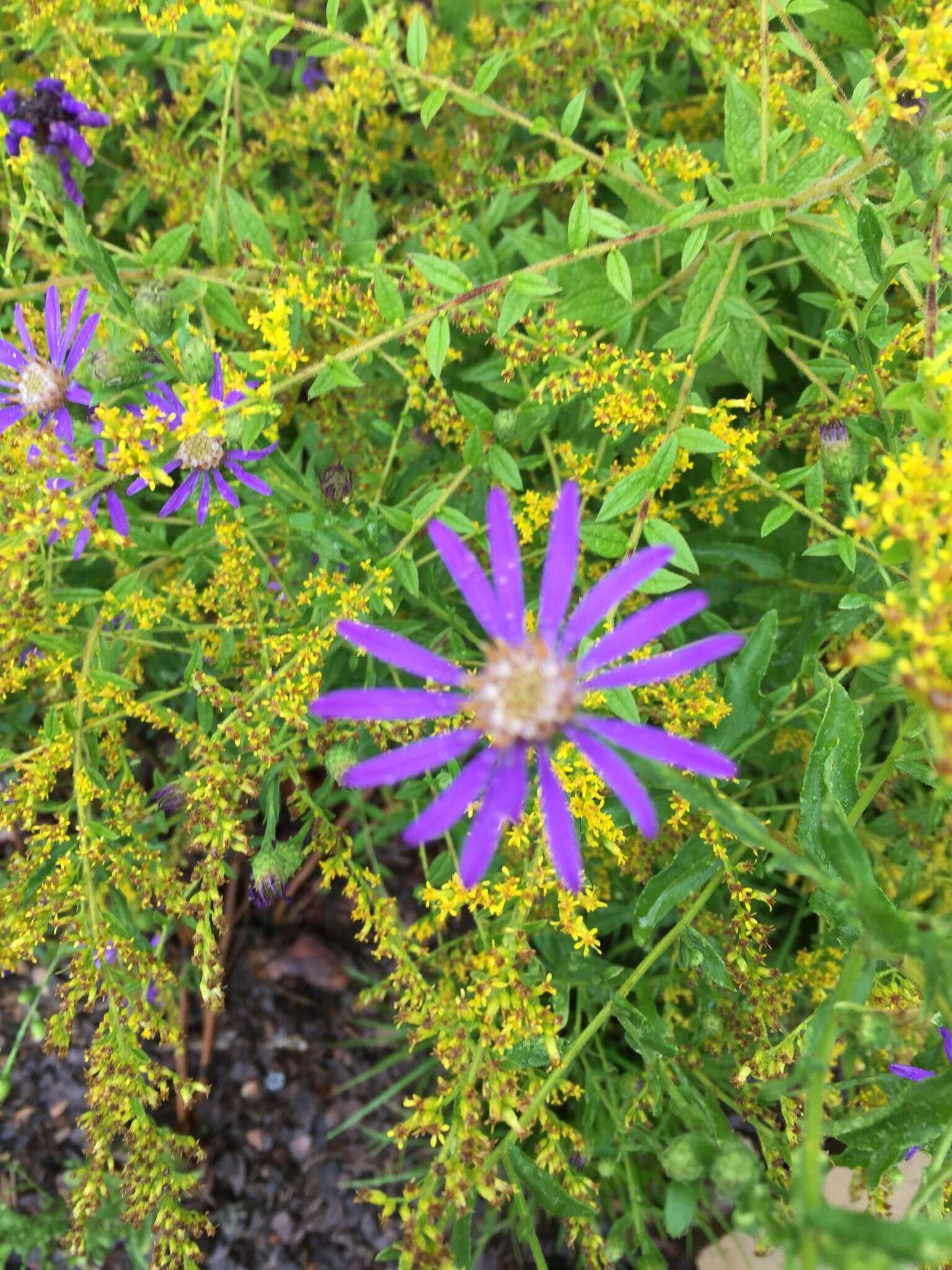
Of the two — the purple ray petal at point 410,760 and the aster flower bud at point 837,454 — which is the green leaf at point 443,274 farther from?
the purple ray petal at point 410,760

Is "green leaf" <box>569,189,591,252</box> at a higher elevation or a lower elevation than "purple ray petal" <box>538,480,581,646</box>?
higher

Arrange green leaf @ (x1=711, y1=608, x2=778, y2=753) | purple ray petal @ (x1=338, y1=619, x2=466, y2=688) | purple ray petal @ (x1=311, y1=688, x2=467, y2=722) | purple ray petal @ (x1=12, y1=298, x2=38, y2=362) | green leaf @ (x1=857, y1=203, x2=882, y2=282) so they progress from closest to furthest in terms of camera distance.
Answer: purple ray petal @ (x1=311, y1=688, x2=467, y2=722)
purple ray petal @ (x1=338, y1=619, x2=466, y2=688)
green leaf @ (x1=857, y1=203, x2=882, y2=282)
green leaf @ (x1=711, y1=608, x2=778, y2=753)
purple ray petal @ (x1=12, y1=298, x2=38, y2=362)

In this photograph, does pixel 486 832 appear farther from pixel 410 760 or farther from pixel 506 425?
pixel 506 425

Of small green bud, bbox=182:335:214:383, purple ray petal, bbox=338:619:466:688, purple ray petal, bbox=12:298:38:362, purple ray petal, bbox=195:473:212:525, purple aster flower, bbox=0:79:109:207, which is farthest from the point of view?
purple aster flower, bbox=0:79:109:207

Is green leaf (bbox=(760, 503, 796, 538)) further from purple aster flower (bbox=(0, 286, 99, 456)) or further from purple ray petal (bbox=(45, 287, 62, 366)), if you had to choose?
purple ray petal (bbox=(45, 287, 62, 366))

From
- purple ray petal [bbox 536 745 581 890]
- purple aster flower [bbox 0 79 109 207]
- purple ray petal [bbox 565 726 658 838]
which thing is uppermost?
purple aster flower [bbox 0 79 109 207]

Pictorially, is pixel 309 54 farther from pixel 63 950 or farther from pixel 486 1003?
pixel 63 950

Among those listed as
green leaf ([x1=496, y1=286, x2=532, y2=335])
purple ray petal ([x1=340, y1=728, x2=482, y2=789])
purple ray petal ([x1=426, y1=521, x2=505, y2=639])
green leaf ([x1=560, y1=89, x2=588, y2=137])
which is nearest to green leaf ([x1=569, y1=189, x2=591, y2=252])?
green leaf ([x1=496, y1=286, x2=532, y2=335])

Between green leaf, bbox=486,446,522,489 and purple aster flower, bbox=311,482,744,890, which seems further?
green leaf, bbox=486,446,522,489
